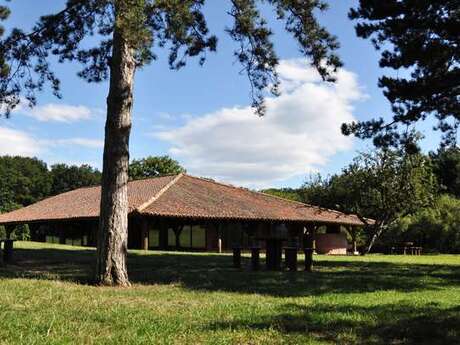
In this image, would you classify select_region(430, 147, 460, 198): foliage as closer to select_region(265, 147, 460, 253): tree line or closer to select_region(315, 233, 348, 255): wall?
select_region(265, 147, 460, 253): tree line

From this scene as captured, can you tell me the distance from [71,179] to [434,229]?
5428cm

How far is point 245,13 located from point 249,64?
1.69 meters

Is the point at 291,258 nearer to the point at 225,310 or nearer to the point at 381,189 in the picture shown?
the point at 225,310

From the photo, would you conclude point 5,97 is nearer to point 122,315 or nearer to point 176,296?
point 176,296

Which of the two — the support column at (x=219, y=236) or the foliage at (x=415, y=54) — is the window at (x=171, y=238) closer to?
the support column at (x=219, y=236)

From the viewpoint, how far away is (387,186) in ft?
118

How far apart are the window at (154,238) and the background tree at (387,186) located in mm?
12872

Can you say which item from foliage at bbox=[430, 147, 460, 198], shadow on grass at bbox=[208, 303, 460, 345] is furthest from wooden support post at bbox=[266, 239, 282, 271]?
foliage at bbox=[430, 147, 460, 198]

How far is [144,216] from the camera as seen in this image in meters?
29.7

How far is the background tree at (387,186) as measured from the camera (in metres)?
35.6

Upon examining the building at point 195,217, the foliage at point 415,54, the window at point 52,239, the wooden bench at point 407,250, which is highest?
the foliage at point 415,54

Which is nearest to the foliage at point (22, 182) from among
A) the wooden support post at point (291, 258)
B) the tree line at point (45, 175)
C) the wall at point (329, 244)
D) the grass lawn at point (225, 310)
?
the tree line at point (45, 175)

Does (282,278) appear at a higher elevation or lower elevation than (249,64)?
Answer: lower

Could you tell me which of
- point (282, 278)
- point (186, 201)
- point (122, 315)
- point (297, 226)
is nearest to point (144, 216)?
point (186, 201)
